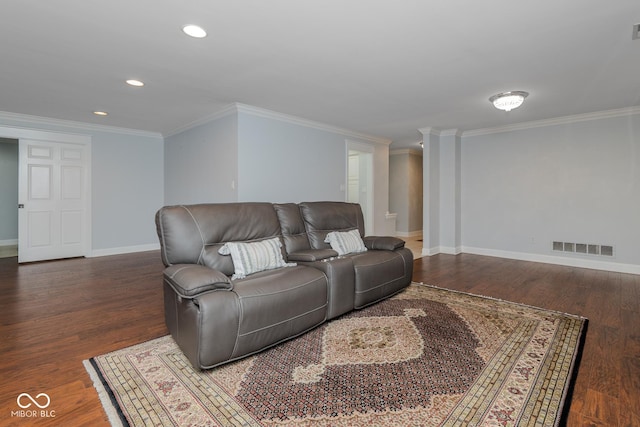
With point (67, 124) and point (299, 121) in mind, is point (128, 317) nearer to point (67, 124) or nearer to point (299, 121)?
point (299, 121)

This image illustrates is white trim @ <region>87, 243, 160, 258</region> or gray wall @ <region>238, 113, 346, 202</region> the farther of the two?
white trim @ <region>87, 243, 160, 258</region>

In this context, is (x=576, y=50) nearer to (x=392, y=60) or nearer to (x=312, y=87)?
(x=392, y=60)

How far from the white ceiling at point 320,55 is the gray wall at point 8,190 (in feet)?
9.29

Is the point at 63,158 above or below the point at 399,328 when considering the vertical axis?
above

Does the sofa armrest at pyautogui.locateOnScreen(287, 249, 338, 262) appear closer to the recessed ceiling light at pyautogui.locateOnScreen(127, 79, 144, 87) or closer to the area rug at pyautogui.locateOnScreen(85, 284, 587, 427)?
the area rug at pyautogui.locateOnScreen(85, 284, 587, 427)

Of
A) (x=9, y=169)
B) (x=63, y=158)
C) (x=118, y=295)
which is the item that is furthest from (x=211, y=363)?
(x=9, y=169)

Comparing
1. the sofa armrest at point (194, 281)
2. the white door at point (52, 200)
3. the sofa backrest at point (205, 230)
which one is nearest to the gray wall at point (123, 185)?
the white door at point (52, 200)

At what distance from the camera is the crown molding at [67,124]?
4762 mm

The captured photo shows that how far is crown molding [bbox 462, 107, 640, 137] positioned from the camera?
448cm

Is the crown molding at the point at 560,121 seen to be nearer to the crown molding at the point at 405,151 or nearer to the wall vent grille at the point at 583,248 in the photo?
the wall vent grille at the point at 583,248

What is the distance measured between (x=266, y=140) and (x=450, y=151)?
3413 mm

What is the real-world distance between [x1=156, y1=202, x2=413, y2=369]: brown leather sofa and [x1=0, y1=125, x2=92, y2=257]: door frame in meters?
4.09

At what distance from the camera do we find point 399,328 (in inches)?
102

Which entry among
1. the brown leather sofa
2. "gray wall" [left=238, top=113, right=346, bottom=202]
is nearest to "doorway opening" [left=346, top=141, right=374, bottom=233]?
"gray wall" [left=238, top=113, right=346, bottom=202]
